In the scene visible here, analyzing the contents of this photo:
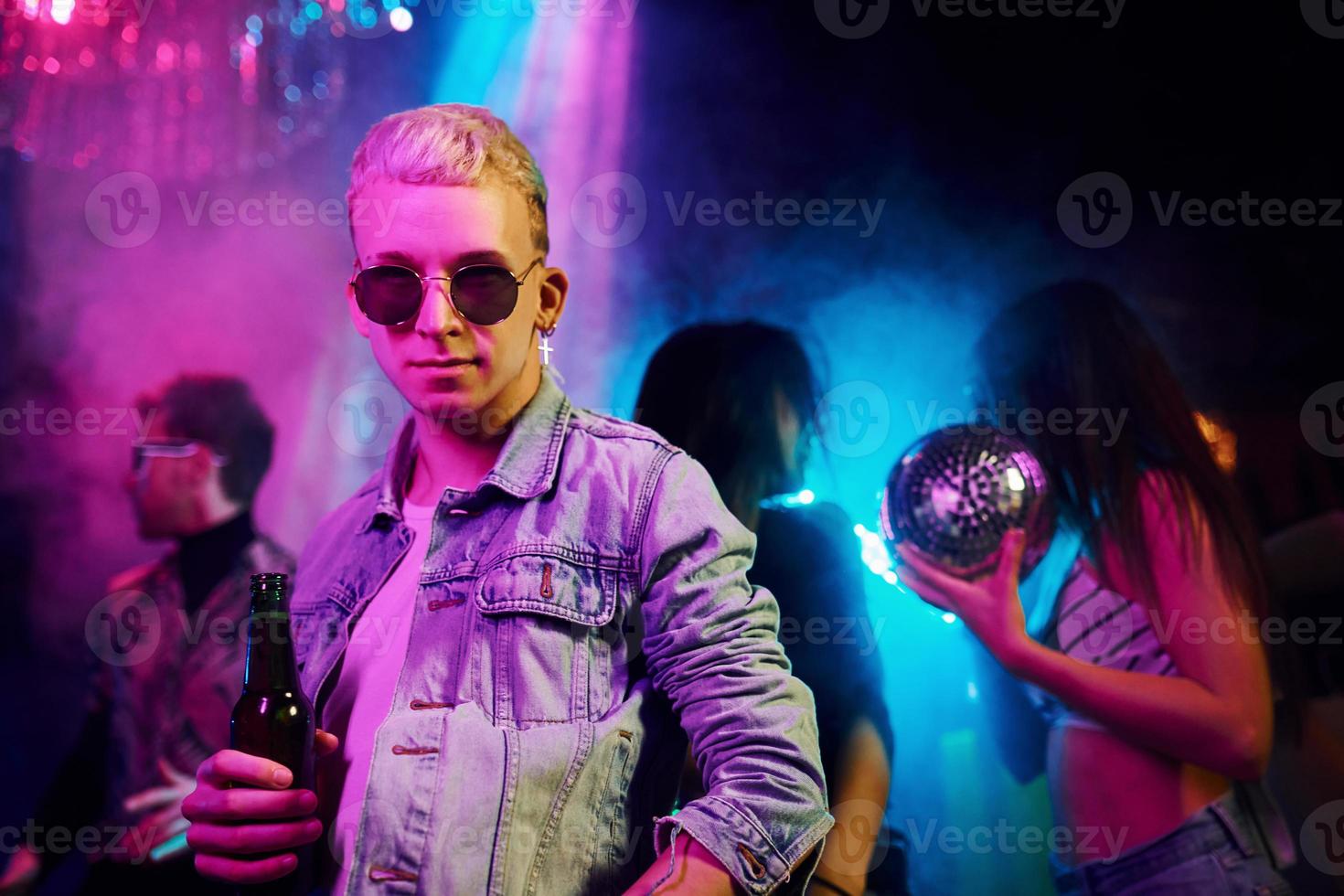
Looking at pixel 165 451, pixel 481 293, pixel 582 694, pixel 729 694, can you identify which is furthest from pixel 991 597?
pixel 165 451

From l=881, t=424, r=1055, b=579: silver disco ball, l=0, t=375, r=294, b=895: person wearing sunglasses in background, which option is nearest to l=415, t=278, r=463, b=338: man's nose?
l=881, t=424, r=1055, b=579: silver disco ball

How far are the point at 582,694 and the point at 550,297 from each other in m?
0.90

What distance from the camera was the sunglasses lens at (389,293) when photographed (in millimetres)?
1849

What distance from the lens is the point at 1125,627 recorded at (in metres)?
2.27

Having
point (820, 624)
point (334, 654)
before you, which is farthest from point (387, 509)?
point (820, 624)

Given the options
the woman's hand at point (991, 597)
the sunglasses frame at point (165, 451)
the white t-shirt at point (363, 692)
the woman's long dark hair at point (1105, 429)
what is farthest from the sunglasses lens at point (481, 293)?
the sunglasses frame at point (165, 451)

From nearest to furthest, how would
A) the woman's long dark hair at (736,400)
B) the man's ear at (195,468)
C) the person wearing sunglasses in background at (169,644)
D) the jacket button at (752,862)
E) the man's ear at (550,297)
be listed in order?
the jacket button at (752,862) → the man's ear at (550,297) → the woman's long dark hair at (736,400) → the person wearing sunglasses in background at (169,644) → the man's ear at (195,468)

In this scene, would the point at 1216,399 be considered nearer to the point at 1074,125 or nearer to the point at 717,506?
the point at 1074,125

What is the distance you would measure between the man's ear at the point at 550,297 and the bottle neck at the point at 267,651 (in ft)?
2.72

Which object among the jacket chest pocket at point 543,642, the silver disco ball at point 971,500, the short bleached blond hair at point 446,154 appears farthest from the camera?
the silver disco ball at point 971,500

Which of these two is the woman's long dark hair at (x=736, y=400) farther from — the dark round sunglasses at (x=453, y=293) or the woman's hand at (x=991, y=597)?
the dark round sunglasses at (x=453, y=293)

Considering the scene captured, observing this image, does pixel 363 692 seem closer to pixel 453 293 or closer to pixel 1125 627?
pixel 453 293

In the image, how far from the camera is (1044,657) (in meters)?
2.27

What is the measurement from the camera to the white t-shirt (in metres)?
1.72
